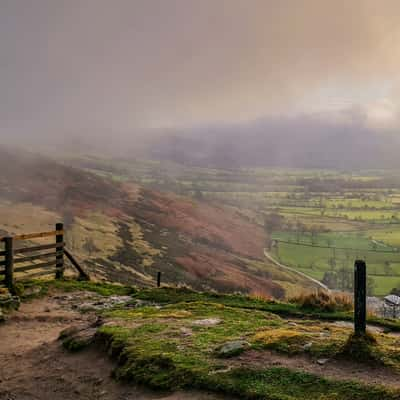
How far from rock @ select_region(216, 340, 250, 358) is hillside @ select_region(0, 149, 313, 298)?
32.2m

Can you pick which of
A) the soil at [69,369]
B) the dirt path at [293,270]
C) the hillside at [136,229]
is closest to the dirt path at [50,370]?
the soil at [69,369]

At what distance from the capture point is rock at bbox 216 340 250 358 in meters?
8.98

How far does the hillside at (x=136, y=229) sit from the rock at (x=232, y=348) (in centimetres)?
3218

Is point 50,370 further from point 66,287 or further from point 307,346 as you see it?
point 66,287

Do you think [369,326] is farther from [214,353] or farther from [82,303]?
[82,303]

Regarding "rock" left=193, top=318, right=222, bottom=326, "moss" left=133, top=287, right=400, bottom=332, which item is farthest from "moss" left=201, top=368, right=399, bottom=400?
"moss" left=133, top=287, right=400, bottom=332

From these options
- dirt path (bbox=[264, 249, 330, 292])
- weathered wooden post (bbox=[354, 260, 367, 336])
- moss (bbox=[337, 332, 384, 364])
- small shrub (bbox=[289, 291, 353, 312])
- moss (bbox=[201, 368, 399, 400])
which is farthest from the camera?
dirt path (bbox=[264, 249, 330, 292])

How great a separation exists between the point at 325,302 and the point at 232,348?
6.75m

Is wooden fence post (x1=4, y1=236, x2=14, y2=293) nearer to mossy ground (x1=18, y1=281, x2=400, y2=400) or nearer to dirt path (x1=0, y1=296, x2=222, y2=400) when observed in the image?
dirt path (x1=0, y1=296, x2=222, y2=400)

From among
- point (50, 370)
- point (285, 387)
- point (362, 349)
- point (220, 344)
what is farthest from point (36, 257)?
point (362, 349)

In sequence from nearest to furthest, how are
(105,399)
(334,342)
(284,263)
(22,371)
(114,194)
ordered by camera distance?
1. (105,399)
2. (334,342)
3. (22,371)
4. (284,263)
5. (114,194)

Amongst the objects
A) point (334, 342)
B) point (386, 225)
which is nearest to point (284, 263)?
point (386, 225)

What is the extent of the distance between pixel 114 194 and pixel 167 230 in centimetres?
1936

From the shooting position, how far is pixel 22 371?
1033cm
